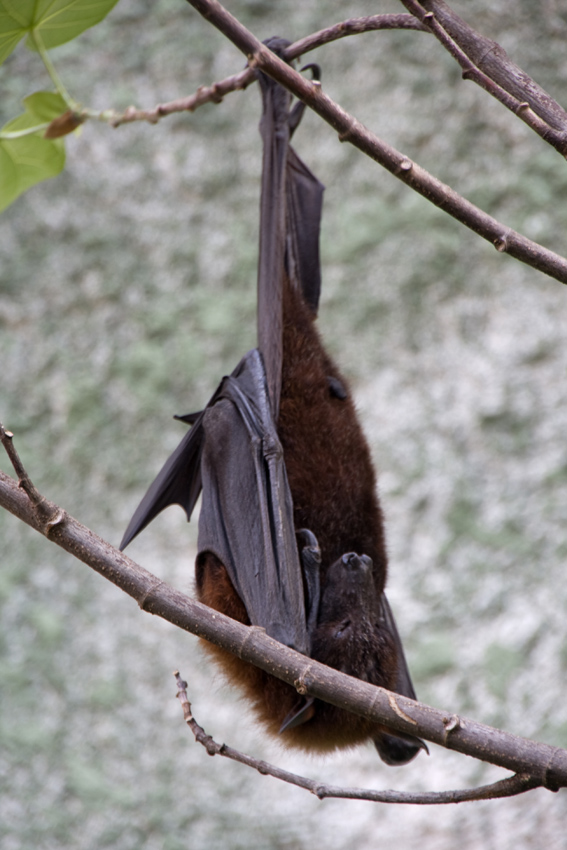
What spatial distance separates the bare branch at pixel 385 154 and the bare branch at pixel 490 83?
0.32ft

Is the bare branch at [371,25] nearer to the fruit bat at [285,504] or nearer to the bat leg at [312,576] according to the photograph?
the fruit bat at [285,504]

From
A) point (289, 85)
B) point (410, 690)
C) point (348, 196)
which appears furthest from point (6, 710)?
point (289, 85)

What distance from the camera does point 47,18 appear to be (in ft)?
2.66

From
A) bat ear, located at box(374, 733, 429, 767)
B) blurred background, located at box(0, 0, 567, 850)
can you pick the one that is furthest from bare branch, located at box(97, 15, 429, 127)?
blurred background, located at box(0, 0, 567, 850)

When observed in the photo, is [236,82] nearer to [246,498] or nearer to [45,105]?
[45,105]

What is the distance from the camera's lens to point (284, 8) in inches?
81.2

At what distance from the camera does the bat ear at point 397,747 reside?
1231 millimetres

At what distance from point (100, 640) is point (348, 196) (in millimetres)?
1318

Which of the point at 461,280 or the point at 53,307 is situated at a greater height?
the point at 53,307

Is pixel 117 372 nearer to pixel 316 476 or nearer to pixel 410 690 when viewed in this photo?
pixel 316 476

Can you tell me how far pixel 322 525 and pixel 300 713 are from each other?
0.94 feet

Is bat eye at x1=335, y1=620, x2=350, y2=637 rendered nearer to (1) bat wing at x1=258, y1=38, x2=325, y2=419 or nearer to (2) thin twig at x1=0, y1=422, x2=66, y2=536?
(1) bat wing at x1=258, y1=38, x2=325, y2=419

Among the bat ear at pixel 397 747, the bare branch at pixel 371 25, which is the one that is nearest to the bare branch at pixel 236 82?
the bare branch at pixel 371 25

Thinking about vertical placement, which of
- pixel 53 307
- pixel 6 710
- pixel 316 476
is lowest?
pixel 6 710
